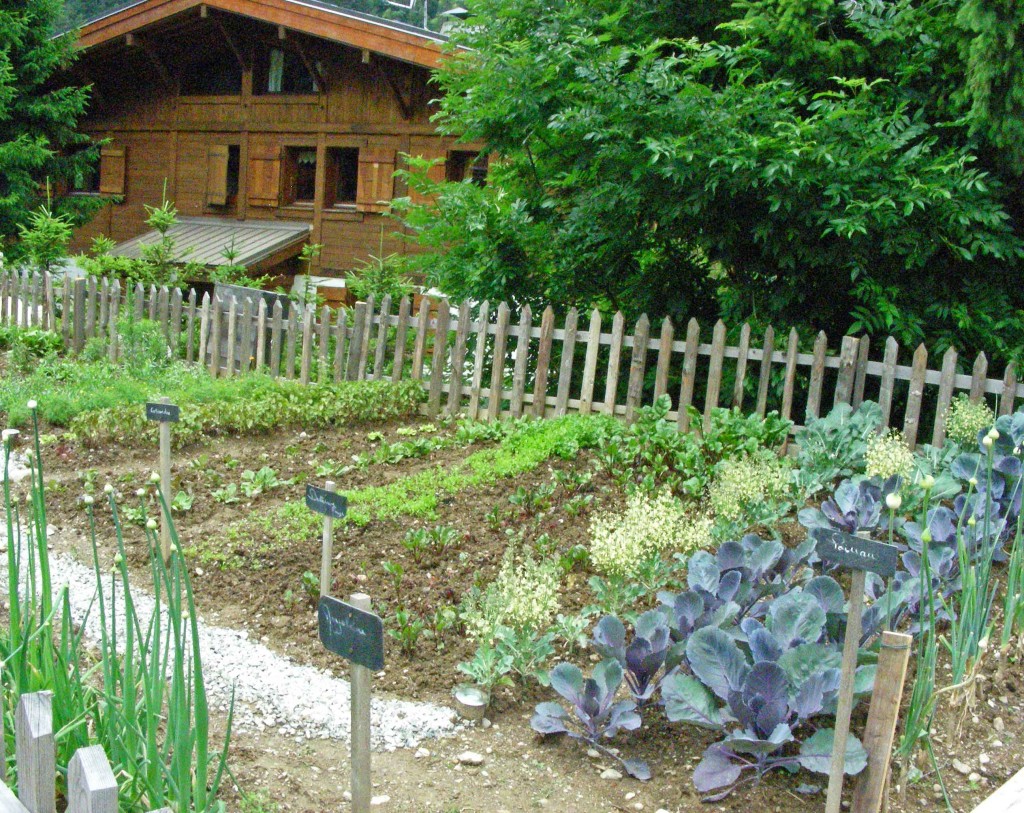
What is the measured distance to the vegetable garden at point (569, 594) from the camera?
294cm

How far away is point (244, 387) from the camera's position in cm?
884

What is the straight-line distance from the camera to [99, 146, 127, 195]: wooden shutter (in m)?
20.0

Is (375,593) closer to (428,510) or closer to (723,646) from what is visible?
(428,510)

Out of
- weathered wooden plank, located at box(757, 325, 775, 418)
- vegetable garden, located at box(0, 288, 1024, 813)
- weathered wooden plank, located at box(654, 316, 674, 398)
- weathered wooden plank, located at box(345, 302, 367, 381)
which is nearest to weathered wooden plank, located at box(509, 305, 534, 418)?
vegetable garden, located at box(0, 288, 1024, 813)

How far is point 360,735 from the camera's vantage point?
2.52 meters

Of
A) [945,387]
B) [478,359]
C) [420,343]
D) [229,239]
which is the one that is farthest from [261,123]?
[945,387]

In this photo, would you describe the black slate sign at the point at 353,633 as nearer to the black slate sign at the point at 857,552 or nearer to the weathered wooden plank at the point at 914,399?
the black slate sign at the point at 857,552

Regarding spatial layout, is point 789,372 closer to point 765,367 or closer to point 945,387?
point 765,367

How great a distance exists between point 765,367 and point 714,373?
1.29ft

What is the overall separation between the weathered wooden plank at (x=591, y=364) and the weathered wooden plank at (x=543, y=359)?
0.34m

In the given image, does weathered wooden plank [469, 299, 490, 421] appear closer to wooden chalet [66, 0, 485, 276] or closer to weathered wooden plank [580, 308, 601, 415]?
weathered wooden plank [580, 308, 601, 415]

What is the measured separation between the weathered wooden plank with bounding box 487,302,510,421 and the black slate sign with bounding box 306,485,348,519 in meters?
5.36

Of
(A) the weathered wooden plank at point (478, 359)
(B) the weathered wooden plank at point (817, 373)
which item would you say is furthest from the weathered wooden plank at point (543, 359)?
(B) the weathered wooden plank at point (817, 373)

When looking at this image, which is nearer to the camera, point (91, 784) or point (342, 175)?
point (91, 784)
